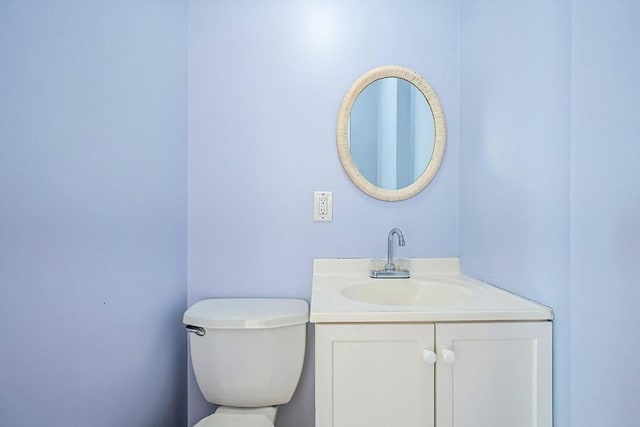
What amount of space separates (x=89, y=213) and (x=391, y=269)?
1.01m

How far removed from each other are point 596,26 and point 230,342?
127 centimetres

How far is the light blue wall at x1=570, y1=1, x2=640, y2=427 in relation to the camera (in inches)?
22.6

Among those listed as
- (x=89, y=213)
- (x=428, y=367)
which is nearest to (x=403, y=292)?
(x=428, y=367)

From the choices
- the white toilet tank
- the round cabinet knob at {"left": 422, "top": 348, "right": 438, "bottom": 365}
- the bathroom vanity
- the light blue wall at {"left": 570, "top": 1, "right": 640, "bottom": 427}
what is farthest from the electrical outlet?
the light blue wall at {"left": 570, "top": 1, "right": 640, "bottom": 427}

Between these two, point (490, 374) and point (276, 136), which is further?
point (276, 136)

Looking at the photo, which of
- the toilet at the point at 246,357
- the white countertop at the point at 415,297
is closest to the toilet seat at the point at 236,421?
the toilet at the point at 246,357

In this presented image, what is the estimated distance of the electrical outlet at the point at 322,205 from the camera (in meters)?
1.25

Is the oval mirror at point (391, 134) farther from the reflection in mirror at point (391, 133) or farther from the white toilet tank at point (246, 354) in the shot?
the white toilet tank at point (246, 354)

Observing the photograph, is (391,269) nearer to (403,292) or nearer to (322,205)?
(403,292)

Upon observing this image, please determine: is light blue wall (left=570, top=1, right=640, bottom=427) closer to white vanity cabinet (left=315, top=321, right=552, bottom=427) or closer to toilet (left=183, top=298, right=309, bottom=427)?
white vanity cabinet (left=315, top=321, right=552, bottom=427)

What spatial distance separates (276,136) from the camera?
4.10 ft

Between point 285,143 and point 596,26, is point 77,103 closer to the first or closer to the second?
point 285,143

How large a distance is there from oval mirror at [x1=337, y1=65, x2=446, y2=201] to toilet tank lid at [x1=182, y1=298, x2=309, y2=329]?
549 mm

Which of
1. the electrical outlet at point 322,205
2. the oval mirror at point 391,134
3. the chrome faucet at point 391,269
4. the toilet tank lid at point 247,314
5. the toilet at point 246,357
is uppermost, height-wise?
the oval mirror at point 391,134
